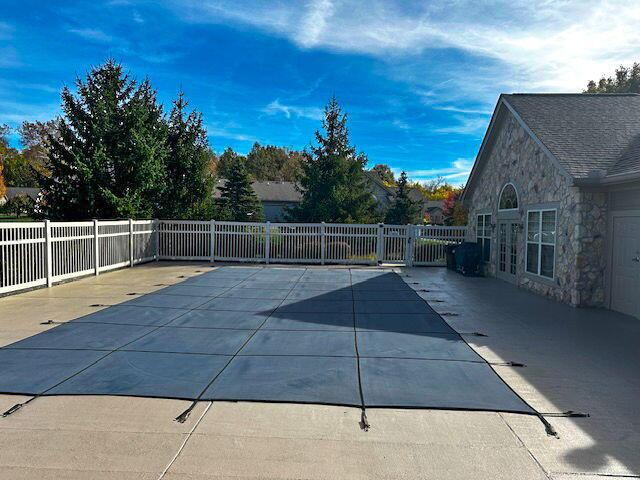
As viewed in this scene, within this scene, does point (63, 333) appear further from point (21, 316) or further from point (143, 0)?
point (143, 0)

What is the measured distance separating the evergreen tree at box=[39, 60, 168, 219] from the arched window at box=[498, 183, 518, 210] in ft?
41.1

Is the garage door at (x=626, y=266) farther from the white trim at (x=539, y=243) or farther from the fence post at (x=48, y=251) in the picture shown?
the fence post at (x=48, y=251)

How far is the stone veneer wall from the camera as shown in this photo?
888 centimetres

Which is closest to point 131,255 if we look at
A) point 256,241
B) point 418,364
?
point 256,241

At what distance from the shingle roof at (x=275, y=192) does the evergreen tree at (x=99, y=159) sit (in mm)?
26076

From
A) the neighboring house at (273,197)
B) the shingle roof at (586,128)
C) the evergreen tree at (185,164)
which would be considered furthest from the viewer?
the neighboring house at (273,197)

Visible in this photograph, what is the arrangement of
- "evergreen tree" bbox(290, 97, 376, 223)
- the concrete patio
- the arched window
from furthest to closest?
"evergreen tree" bbox(290, 97, 376, 223) < the arched window < the concrete patio

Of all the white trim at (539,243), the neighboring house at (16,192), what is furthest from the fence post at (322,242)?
the neighboring house at (16,192)

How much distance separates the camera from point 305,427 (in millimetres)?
3650

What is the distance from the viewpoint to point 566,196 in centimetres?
931

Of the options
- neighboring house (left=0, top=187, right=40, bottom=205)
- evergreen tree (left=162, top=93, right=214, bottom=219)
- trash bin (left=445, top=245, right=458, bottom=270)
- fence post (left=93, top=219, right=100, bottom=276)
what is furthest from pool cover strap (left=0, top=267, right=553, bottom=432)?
neighboring house (left=0, top=187, right=40, bottom=205)

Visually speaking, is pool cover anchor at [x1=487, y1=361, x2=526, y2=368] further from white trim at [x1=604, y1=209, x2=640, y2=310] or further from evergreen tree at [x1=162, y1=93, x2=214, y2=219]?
evergreen tree at [x1=162, y1=93, x2=214, y2=219]

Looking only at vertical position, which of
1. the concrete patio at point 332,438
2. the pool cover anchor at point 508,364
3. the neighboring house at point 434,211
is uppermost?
the neighboring house at point 434,211

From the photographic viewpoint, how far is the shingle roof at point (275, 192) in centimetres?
4406
